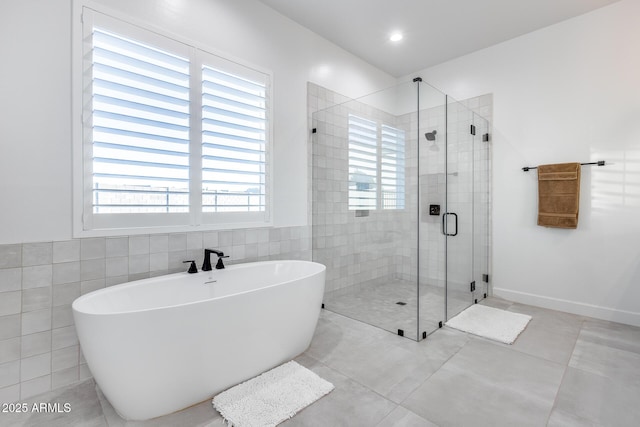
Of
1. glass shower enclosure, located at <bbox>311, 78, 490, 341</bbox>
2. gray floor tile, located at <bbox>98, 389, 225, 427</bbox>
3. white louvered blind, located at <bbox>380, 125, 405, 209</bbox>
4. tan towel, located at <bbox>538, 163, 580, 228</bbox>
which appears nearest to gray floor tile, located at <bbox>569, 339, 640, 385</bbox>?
glass shower enclosure, located at <bbox>311, 78, 490, 341</bbox>

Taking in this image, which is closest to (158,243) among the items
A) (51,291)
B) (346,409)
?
(51,291)

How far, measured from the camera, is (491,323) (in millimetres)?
2646

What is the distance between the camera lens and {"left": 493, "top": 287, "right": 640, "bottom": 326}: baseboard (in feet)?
8.67

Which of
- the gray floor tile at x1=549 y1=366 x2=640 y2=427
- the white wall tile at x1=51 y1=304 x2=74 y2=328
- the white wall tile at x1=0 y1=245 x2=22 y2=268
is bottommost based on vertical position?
the gray floor tile at x1=549 y1=366 x2=640 y2=427

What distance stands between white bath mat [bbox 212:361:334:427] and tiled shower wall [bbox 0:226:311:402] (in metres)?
0.98

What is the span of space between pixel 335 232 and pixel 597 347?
2.31 metres

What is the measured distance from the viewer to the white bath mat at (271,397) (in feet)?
4.85

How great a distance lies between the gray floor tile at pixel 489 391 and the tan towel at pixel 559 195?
1510 mm

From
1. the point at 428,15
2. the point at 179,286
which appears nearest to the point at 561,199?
the point at 428,15

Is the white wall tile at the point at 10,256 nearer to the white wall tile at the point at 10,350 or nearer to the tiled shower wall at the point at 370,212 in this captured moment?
the white wall tile at the point at 10,350

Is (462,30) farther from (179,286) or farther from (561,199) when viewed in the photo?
(179,286)

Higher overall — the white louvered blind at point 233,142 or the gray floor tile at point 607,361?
the white louvered blind at point 233,142

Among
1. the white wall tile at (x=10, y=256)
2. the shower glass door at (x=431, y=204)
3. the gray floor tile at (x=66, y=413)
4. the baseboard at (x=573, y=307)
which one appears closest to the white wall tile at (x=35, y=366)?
the gray floor tile at (x=66, y=413)

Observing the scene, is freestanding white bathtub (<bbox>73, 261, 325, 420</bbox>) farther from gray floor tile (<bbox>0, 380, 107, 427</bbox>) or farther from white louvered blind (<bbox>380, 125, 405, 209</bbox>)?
white louvered blind (<bbox>380, 125, 405, 209</bbox>)
